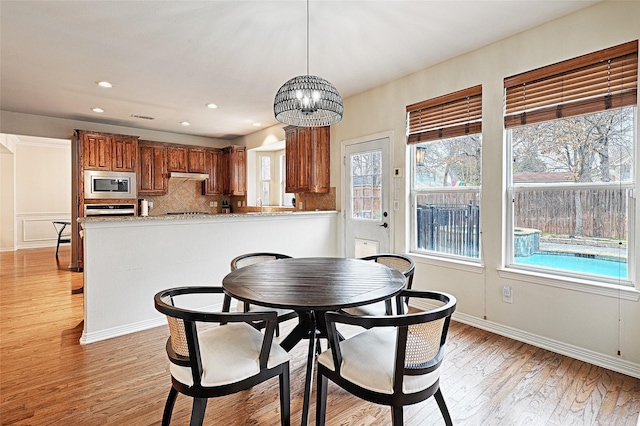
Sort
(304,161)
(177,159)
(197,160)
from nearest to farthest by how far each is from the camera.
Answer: (304,161), (177,159), (197,160)

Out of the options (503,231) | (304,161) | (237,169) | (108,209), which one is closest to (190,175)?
(237,169)

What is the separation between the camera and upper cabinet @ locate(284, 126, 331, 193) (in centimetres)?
492

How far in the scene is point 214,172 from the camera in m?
7.35

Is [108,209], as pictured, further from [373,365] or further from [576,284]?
[576,284]

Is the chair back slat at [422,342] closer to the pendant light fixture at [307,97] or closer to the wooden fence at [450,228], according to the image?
the pendant light fixture at [307,97]

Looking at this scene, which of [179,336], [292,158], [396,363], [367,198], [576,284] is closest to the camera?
[396,363]

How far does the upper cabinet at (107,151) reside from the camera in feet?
18.6

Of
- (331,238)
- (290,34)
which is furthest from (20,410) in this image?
(331,238)

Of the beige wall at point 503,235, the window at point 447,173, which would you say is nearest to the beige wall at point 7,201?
the beige wall at point 503,235

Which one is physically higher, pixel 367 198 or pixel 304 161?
pixel 304 161

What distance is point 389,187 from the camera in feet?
13.4

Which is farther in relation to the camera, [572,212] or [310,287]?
[572,212]

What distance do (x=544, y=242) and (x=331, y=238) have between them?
2623 millimetres

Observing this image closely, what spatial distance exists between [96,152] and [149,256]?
361 cm
